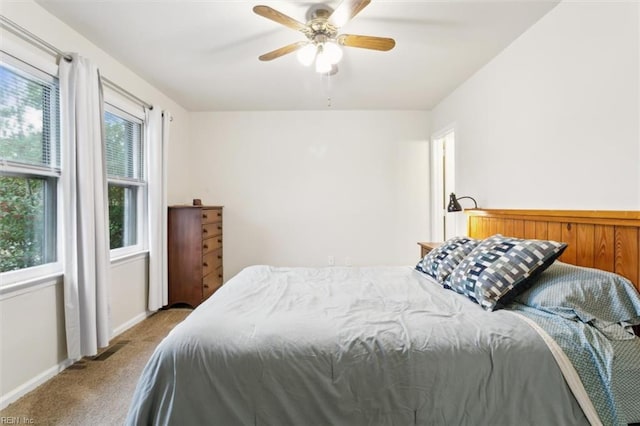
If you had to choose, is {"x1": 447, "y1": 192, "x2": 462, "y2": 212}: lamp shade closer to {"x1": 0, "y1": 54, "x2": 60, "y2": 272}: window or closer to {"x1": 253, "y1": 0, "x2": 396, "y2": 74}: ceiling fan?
{"x1": 253, "y1": 0, "x2": 396, "y2": 74}: ceiling fan

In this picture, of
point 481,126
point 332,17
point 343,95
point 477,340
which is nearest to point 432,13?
point 332,17

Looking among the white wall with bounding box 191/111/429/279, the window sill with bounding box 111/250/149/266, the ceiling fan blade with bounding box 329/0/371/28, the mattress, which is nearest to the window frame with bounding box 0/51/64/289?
the window sill with bounding box 111/250/149/266

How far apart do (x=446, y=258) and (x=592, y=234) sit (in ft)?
2.49

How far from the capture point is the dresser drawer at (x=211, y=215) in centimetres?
330

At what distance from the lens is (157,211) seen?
119 inches

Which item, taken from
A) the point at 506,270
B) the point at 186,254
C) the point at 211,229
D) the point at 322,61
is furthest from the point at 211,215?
the point at 506,270

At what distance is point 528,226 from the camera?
204 cm

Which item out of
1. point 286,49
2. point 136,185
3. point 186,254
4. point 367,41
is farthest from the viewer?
point 186,254

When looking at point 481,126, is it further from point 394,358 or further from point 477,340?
point 394,358

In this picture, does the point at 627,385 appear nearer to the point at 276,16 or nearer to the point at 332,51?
the point at 332,51

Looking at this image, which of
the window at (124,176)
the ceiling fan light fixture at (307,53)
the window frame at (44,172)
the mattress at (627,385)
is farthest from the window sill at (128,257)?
the mattress at (627,385)

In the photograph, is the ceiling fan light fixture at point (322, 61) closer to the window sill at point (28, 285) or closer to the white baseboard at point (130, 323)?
the window sill at point (28, 285)

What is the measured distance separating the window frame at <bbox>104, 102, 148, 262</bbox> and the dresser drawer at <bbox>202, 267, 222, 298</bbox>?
28.9 inches

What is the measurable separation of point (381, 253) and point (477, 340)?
2.88 meters
